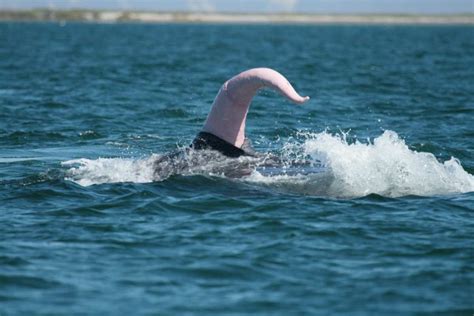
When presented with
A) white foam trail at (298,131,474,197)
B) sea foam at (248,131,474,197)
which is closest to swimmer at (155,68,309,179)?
sea foam at (248,131,474,197)

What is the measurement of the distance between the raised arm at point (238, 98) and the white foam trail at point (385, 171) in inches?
51.2

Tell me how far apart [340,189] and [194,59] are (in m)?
39.2

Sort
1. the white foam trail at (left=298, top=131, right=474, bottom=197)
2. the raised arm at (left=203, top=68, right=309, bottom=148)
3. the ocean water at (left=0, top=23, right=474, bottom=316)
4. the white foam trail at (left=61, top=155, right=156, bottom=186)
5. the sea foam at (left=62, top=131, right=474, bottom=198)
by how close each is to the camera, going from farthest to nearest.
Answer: the white foam trail at (left=61, top=155, right=156, bottom=186) → the white foam trail at (left=298, top=131, right=474, bottom=197) → the sea foam at (left=62, top=131, right=474, bottom=198) → the raised arm at (left=203, top=68, right=309, bottom=148) → the ocean water at (left=0, top=23, right=474, bottom=316)

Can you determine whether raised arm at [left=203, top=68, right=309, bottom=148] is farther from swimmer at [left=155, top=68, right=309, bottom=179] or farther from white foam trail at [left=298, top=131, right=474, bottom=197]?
white foam trail at [left=298, top=131, right=474, bottom=197]

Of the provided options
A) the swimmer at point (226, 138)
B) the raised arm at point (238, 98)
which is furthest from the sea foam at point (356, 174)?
the raised arm at point (238, 98)

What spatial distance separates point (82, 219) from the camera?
11.6 m

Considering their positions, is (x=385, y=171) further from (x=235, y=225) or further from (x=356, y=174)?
(x=235, y=225)

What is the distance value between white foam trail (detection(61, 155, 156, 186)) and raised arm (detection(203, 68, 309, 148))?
3.93ft

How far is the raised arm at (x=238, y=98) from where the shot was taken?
1224 centimetres

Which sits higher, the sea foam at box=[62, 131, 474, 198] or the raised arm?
the raised arm

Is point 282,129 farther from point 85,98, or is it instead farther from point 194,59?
point 194,59

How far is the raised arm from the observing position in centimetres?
1224

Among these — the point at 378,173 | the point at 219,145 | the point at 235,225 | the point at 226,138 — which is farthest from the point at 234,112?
the point at 378,173

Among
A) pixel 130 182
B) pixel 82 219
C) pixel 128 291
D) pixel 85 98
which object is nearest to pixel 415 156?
pixel 130 182
